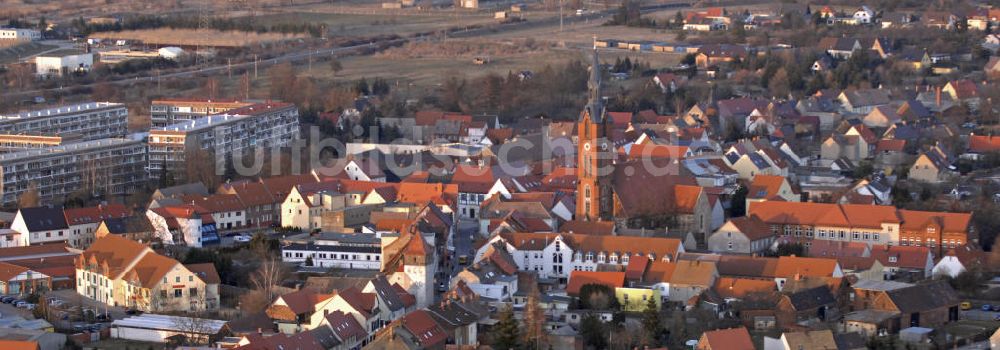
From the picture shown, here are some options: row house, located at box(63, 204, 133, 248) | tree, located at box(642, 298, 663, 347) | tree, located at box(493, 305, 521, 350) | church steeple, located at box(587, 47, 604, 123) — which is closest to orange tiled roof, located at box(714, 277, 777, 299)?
tree, located at box(642, 298, 663, 347)

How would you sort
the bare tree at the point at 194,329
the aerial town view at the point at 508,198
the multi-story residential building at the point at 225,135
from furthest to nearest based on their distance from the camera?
the multi-story residential building at the point at 225,135
the aerial town view at the point at 508,198
the bare tree at the point at 194,329

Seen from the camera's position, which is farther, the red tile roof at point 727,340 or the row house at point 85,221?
the row house at point 85,221

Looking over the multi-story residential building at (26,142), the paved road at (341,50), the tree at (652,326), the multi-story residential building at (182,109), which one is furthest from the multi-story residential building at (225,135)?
the tree at (652,326)

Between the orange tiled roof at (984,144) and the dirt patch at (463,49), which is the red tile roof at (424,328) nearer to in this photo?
the orange tiled roof at (984,144)

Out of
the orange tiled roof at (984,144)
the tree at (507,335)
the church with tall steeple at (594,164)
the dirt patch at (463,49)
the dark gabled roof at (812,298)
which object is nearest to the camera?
the tree at (507,335)

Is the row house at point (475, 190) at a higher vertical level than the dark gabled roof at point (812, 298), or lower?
higher

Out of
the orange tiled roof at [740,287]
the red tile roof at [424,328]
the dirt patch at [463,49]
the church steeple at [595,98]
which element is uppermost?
the church steeple at [595,98]

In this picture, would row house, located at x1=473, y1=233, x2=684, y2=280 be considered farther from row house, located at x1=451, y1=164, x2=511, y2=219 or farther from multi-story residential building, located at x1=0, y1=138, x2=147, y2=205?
multi-story residential building, located at x1=0, y1=138, x2=147, y2=205

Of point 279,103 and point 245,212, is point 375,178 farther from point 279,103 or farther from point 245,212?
point 279,103
